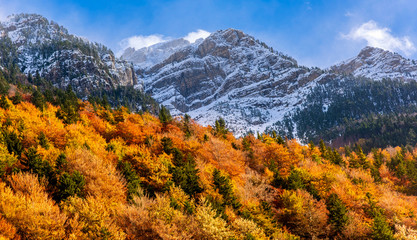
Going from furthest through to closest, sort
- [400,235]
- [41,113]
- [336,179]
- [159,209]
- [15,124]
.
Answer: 1. [41,113]
2. [336,179]
3. [15,124]
4. [400,235]
5. [159,209]

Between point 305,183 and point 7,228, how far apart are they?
4558cm

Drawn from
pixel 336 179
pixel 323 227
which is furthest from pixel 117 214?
pixel 336 179

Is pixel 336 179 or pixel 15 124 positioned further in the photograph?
pixel 336 179

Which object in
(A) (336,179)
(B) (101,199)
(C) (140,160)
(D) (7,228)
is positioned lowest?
(D) (7,228)

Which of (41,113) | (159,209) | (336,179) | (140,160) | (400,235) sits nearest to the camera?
(159,209)

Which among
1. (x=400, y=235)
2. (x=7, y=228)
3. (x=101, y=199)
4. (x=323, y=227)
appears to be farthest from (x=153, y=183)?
(x=400, y=235)

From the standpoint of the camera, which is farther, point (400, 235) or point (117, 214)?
point (400, 235)

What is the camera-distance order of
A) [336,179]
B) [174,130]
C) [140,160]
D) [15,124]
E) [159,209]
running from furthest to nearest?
1. [174,130]
2. [336,179]
3. [15,124]
4. [140,160]
5. [159,209]

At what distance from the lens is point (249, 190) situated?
40375 millimetres

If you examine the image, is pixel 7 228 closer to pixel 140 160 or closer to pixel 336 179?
pixel 140 160

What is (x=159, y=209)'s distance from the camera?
2544 centimetres

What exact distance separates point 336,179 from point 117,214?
43.2 metres

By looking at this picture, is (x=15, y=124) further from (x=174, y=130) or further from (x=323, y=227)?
(x=323, y=227)

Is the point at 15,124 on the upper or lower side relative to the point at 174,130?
lower
